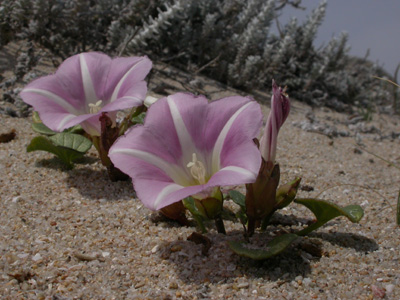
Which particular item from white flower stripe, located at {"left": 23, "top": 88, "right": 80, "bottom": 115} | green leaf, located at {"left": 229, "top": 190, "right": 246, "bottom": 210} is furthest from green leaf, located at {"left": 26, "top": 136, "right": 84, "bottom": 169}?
green leaf, located at {"left": 229, "top": 190, "right": 246, "bottom": 210}

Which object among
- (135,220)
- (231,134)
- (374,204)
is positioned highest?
(231,134)

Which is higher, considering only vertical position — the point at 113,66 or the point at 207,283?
the point at 113,66

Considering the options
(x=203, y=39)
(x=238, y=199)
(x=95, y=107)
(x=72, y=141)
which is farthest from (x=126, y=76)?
(x=203, y=39)

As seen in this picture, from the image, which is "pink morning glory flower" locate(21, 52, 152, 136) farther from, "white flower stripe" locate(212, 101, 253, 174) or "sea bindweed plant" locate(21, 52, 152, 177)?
"white flower stripe" locate(212, 101, 253, 174)

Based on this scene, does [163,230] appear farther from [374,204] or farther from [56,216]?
[374,204]

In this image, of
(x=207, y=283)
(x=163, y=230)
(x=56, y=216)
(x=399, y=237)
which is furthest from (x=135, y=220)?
(x=399, y=237)

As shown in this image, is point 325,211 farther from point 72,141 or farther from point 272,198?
point 72,141
